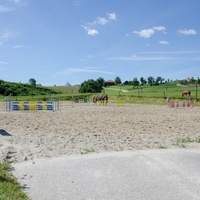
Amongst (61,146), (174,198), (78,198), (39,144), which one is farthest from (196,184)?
(39,144)

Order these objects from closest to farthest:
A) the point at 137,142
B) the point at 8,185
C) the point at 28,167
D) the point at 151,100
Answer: the point at 8,185 < the point at 28,167 < the point at 137,142 < the point at 151,100

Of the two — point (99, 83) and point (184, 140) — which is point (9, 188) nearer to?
point (184, 140)

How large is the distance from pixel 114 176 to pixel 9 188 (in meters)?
1.79

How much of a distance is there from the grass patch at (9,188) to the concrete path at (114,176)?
0.42 feet

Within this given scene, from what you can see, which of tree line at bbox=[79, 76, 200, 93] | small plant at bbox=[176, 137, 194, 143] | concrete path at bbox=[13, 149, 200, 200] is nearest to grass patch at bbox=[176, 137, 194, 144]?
small plant at bbox=[176, 137, 194, 143]

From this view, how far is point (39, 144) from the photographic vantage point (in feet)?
22.9

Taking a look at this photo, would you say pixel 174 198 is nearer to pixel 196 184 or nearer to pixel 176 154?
pixel 196 184

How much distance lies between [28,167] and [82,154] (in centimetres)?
145

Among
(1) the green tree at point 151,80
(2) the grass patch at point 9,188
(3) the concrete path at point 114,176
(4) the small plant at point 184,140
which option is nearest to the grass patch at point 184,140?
(4) the small plant at point 184,140

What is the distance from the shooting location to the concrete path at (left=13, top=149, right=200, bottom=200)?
3672mm

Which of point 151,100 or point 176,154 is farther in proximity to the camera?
point 151,100

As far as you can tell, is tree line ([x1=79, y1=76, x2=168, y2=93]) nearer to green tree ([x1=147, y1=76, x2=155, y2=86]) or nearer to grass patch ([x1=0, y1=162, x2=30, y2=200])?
green tree ([x1=147, y1=76, x2=155, y2=86])

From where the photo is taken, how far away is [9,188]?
3682mm

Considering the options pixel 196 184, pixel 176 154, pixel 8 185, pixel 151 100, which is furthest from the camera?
pixel 151 100
